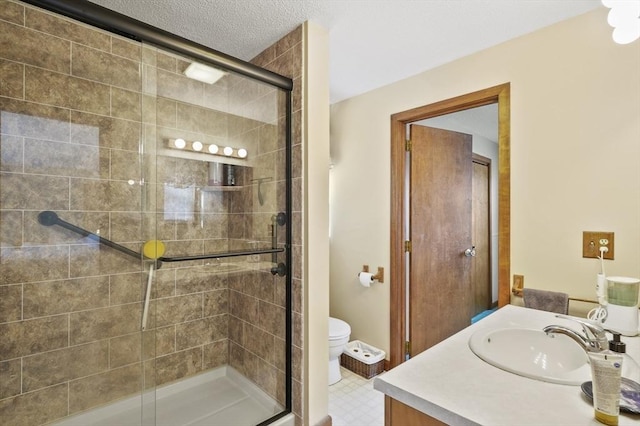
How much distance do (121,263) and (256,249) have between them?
77 cm

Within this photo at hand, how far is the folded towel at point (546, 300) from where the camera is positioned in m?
1.56

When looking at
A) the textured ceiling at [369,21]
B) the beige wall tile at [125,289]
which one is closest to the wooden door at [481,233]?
the textured ceiling at [369,21]

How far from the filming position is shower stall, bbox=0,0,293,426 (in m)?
1.54

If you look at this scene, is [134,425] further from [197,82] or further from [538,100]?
[538,100]

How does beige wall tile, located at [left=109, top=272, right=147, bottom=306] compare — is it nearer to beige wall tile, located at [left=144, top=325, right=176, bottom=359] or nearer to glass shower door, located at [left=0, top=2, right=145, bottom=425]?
glass shower door, located at [left=0, top=2, right=145, bottom=425]

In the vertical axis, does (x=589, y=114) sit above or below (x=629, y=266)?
above

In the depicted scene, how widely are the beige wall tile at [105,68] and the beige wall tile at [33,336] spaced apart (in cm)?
133

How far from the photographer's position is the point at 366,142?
2.69 metres

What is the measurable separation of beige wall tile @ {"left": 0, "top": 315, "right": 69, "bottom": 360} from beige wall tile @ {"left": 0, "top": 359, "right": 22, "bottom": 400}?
0.04 metres

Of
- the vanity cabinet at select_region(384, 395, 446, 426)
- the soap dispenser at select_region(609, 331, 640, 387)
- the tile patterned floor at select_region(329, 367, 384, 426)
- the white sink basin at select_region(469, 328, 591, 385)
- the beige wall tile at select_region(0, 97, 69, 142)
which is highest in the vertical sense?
the beige wall tile at select_region(0, 97, 69, 142)

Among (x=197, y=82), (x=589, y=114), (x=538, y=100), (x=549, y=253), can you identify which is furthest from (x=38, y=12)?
(x=549, y=253)

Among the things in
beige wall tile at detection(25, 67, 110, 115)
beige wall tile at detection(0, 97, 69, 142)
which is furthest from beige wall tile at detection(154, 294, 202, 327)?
beige wall tile at detection(25, 67, 110, 115)

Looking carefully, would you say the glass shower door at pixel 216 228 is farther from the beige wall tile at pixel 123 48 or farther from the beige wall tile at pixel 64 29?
the beige wall tile at pixel 64 29

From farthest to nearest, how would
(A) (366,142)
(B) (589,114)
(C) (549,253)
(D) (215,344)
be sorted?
(A) (366,142) < (D) (215,344) < (C) (549,253) < (B) (589,114)
